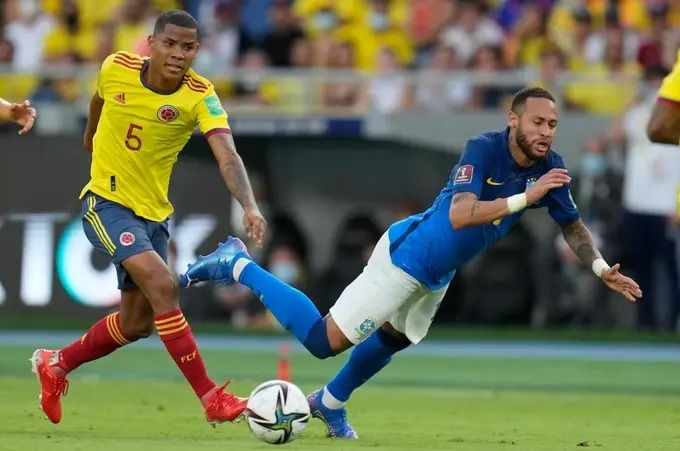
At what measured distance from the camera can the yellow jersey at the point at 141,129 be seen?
995 centimetres

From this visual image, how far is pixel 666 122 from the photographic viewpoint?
26.4 ft

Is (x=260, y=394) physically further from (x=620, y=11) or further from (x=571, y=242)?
(x=620, y=11)

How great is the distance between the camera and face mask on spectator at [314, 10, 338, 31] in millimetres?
20344

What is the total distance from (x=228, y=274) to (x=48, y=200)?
968cm

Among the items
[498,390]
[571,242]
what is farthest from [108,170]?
[498,390]

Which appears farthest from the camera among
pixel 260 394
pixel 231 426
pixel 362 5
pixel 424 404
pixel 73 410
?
pixel 362 5

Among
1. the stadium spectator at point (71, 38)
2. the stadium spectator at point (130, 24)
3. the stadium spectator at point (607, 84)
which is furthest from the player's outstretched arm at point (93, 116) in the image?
the stadium spectator at point (71, 38)

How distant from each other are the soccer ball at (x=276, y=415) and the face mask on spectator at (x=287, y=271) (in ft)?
33.2

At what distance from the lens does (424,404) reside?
12.4 meters

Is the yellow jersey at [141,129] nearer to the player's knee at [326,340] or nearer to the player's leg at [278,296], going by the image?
the player's leg at [278,296]

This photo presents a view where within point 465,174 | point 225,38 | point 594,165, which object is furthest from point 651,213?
point 465,174

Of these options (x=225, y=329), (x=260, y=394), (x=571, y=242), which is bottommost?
(x=225, y=329)

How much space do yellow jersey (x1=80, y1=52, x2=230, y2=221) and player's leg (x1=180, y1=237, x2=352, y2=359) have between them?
0.48 meters

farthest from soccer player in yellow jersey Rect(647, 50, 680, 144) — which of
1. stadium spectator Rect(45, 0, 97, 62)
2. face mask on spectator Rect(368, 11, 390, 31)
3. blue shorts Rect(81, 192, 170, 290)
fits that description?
stadium spectator Rect(45, 0, 97, 62)
